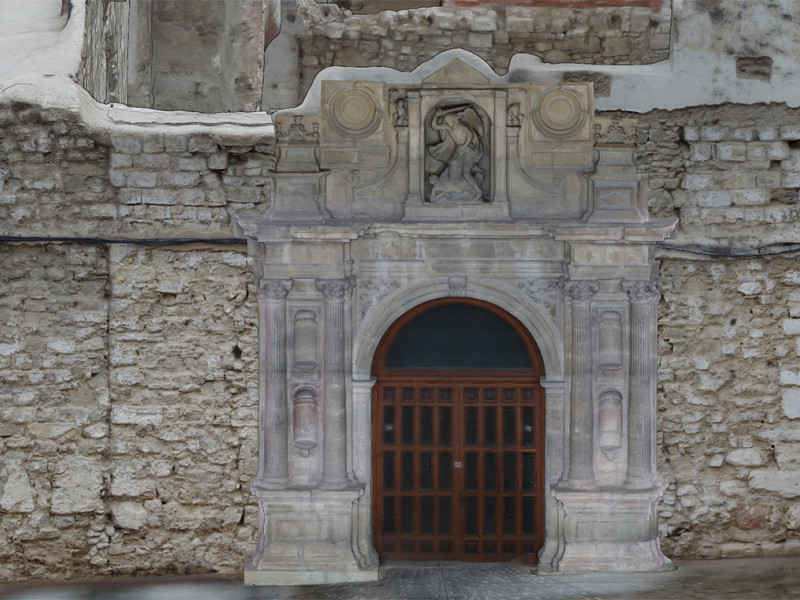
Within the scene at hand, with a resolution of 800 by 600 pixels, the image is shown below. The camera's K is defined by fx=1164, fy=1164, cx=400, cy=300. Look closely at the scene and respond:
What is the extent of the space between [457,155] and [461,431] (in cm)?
210

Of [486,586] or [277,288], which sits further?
[277,288]

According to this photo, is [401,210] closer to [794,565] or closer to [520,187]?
[520,187]

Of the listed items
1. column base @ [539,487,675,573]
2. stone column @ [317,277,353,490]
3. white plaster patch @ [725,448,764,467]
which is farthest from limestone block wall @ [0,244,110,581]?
white plaster patch @ [725,448,764,467]

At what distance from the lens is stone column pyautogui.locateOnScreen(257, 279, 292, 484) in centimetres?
864

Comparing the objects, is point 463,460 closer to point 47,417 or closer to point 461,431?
point 461,431

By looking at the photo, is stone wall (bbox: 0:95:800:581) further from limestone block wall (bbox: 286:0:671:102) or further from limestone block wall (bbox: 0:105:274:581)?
limestone block wall (bbox: 286:0:671:102)

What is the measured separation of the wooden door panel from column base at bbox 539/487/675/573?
0.98 feet

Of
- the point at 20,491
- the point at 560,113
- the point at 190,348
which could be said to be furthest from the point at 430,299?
the point at 20,491

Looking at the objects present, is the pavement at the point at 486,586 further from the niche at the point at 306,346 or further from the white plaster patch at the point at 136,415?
the niche at the point at 306,346

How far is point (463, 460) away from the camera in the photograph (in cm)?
890

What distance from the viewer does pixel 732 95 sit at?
8.85 metres

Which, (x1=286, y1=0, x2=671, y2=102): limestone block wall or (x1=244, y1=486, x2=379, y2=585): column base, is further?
(x1=286, y1=0, x2=671, y2=102): limestone block wall

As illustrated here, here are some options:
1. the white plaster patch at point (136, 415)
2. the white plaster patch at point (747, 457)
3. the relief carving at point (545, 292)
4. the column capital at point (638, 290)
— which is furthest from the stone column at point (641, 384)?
the white plaster patch at point (136, 415)

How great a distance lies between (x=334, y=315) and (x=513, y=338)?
1.39 meters
